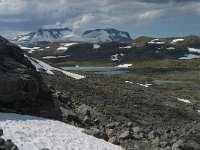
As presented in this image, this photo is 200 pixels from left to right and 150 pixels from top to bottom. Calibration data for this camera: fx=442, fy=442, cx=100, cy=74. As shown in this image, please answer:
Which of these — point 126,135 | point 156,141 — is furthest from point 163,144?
point 126,135

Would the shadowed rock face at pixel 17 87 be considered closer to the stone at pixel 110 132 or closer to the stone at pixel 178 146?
the stone at pixel 110 132

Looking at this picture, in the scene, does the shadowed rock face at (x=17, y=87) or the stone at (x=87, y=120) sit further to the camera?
the stone at (x=87, y=120)

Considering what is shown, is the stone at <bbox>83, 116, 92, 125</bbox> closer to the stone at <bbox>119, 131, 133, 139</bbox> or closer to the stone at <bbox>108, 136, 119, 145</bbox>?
the stone at <bbox>119, 131, 133, 139</bbox>

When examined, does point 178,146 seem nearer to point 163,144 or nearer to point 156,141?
point 163,144

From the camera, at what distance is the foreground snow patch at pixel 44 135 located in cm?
2489

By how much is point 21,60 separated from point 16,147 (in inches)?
624

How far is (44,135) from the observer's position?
26859 millimetres

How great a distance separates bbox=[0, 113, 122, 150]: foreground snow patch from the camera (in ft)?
81.7

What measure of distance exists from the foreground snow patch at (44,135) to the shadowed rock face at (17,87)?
2.32 metres

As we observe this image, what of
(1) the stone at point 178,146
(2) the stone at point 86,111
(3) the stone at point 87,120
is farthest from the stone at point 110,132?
(1) the stone at point 178,146

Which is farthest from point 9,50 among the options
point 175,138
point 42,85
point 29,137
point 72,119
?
→ point 175,138

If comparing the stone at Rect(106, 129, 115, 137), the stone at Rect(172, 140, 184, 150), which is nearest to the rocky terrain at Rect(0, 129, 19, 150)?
the stone at Rect(106, 129, 115, 137)

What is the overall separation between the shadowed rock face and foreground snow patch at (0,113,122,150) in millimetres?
2321

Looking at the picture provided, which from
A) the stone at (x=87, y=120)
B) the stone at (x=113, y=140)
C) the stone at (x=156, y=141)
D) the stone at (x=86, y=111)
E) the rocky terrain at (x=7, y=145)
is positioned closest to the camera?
the rocky terrain at (x=7, y=145)
